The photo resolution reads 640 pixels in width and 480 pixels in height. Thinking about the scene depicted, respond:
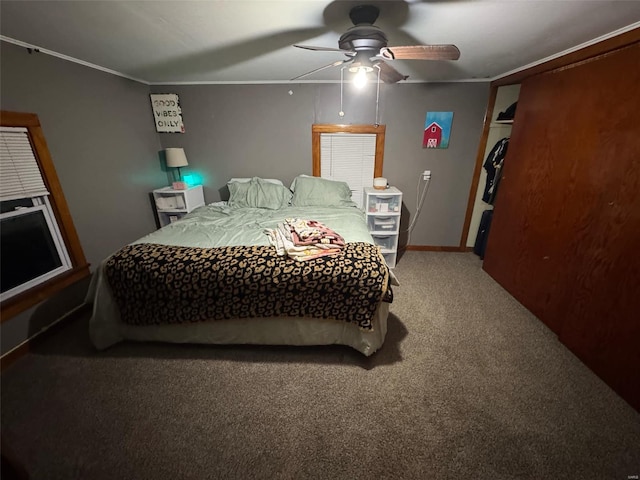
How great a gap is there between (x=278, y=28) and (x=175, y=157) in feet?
7.19

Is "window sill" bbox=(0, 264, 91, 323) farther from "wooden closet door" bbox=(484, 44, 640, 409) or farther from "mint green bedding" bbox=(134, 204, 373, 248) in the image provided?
"wooden closet door" bbox=(484, 44, 640, 409)

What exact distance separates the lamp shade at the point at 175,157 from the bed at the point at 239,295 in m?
1.53

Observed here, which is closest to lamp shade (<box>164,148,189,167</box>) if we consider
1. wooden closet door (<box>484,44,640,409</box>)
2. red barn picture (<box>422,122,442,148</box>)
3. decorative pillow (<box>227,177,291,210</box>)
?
decorative pillow (<box>227,177,291,210</box>)

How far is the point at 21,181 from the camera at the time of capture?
1.99 meters

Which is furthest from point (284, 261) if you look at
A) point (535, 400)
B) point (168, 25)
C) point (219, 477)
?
point (535, 400)

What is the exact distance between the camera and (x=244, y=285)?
1794mm

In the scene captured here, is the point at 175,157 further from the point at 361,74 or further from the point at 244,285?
the point at 361,74

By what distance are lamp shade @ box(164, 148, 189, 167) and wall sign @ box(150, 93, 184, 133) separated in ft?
1.07

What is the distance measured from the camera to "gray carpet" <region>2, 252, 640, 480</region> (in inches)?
51.8

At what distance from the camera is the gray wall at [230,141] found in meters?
2.49

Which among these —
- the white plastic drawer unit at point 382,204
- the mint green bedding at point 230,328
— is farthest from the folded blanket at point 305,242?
the white plastic drawer unit at point 382,204

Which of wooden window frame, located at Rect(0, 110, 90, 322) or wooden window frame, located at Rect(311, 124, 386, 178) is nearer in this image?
wooden window frame, located at Rect(0, 110, 90, 322)

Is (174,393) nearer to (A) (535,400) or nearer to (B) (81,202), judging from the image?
(B) (81,202)

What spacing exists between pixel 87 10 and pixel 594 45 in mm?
3198
